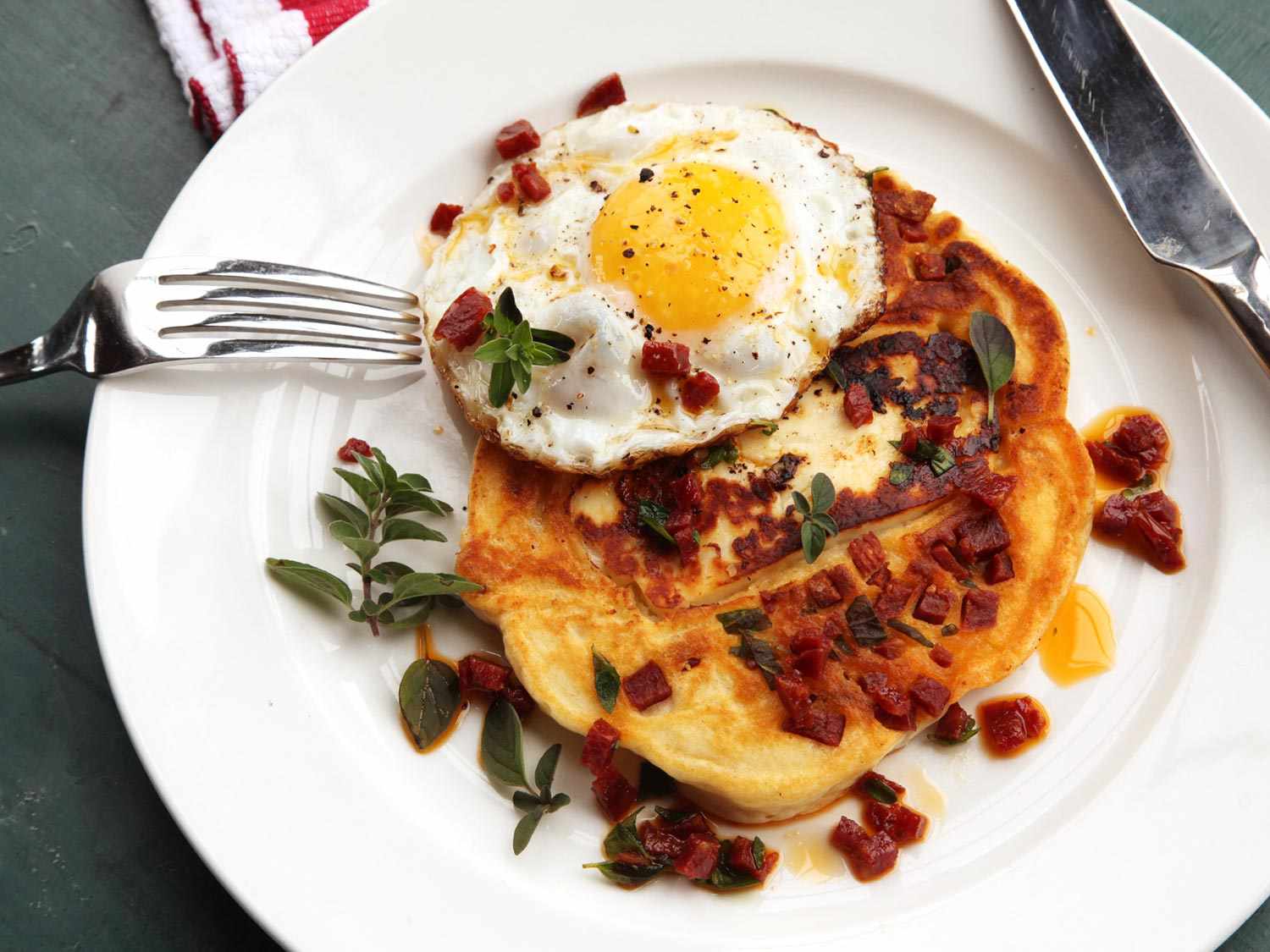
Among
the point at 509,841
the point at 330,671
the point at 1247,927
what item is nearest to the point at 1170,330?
the point at 1247,927

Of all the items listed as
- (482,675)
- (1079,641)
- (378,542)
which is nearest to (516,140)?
(378,542)

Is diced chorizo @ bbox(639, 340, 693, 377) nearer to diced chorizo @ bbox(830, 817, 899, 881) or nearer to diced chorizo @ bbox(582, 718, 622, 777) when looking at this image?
diced chorizo @ bbox(582, 718, 622, 777)

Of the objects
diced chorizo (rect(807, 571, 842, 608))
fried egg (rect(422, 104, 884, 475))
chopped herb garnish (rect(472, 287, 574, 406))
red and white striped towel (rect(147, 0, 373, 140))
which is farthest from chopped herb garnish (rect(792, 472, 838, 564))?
red and white striped towel (rect(147, 0, 373, 140))

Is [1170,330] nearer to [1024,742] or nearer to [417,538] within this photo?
[1024,742]

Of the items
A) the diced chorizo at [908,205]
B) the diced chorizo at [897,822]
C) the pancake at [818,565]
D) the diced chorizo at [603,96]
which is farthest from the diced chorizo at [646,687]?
the diced chorizo at [603,96]

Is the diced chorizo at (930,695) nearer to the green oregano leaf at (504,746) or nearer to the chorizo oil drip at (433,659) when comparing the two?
the green oregano leaf at (504,746)

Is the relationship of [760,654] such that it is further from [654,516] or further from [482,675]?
[482,675]
